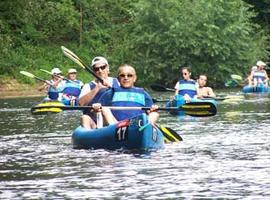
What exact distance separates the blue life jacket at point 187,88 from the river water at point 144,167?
473 centimetres

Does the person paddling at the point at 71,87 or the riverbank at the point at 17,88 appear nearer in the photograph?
the person paddling at the point at 71,87

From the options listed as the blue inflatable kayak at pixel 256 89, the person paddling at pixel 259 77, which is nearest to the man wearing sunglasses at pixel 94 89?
the blue inflatable kayak at pixel 256 89

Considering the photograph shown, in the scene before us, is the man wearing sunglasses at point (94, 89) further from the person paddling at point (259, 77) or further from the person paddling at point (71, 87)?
the person paddling at point (259, 77)

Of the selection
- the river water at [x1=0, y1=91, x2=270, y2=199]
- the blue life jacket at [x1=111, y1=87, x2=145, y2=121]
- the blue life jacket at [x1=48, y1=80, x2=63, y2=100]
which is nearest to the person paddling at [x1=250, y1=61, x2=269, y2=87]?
the blue life jacket at [x1=48, y1=80, x2=63, y2=100]

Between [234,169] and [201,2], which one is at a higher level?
[201,2]

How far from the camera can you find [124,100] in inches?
493

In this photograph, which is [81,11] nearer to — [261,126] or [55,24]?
[55,24]

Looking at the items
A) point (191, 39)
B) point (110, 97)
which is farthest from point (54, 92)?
point (191, 39)

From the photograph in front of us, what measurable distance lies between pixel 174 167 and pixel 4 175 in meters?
2.05

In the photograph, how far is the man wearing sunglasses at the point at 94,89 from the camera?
12.6m

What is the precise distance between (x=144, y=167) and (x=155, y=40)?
2983cm

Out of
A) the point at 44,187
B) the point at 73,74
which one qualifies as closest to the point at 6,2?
the point at 73,74

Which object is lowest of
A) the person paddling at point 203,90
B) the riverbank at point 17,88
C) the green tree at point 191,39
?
the person paddling at point 203,90

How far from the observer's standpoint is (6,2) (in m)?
40.3
